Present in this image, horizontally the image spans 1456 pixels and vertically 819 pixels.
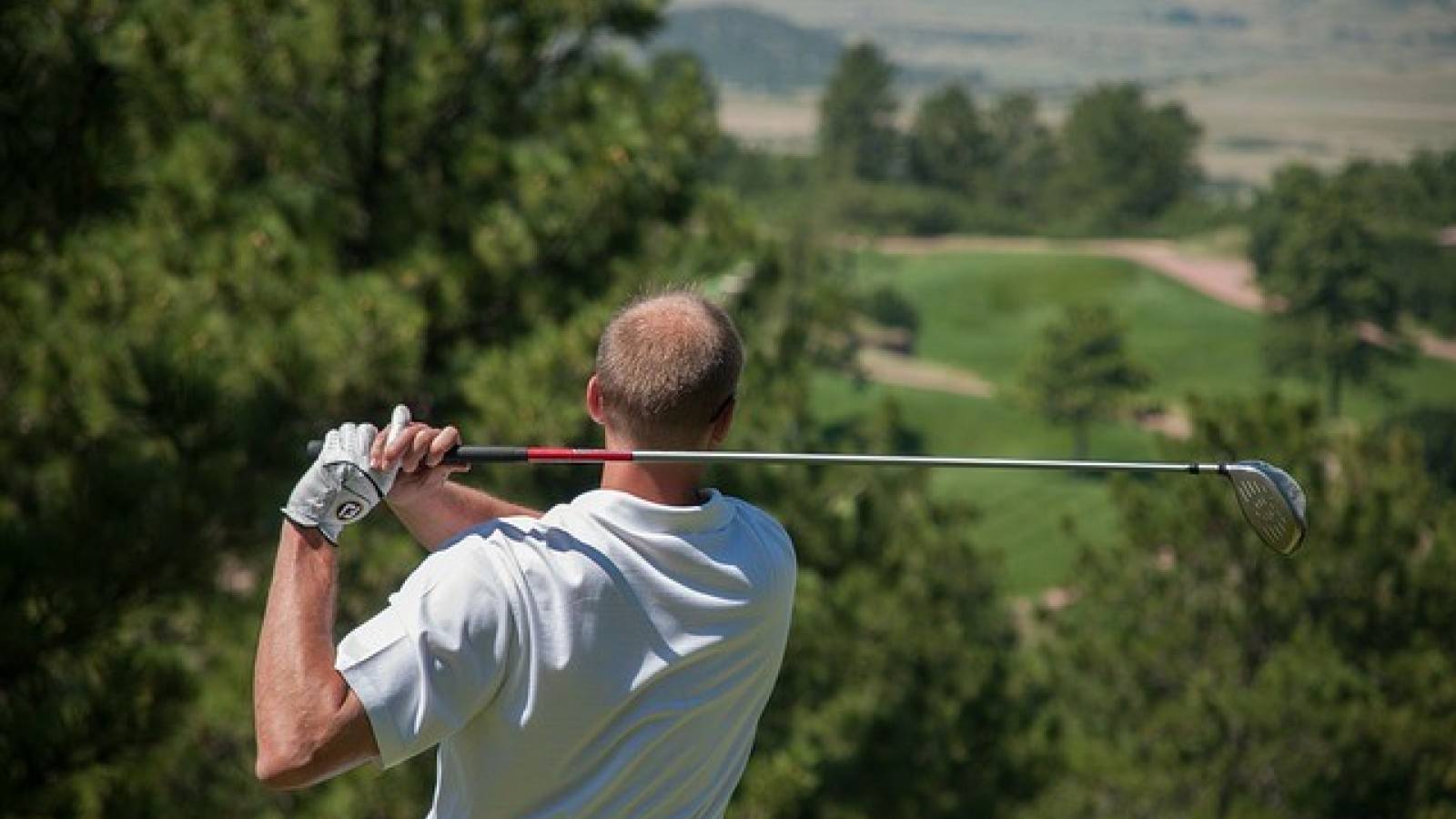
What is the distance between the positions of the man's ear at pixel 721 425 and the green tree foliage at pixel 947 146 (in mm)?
89778

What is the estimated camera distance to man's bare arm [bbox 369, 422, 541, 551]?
2.24 meters

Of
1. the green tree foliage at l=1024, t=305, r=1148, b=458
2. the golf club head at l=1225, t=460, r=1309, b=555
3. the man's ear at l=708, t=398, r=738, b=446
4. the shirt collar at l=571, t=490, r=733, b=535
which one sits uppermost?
the man's ear at l=708, t=398, r=738, b=446

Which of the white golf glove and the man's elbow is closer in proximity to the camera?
the man's elbow

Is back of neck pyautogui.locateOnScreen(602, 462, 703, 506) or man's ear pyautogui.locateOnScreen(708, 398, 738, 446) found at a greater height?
man's ear pyautogui.locateOnScreen(708, 398, 738, 446)

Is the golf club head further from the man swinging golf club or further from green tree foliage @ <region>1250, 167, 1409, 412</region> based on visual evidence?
green tree foliage @ <region>1250, 167, 1409, 412</region>

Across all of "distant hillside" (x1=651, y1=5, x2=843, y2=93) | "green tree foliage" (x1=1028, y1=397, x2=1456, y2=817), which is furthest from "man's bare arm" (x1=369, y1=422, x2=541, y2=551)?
"distant hillside" (x1=651, y1=5, x2=843, y2=93)

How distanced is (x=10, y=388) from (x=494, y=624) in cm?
470

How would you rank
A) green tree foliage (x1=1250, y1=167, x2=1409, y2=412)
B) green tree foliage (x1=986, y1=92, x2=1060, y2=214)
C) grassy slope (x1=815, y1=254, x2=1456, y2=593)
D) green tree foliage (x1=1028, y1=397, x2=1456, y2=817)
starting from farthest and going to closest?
1. green tree foliage (x1=986, y1=92, x2=1060, y2=214)
2. green tree foliage (x1=1250, y1=167, x2=1409, y2=412)
3. grassy slope (x1=815, y1=254, x2=1456, y2=593)
4. green tree foliage (x1=1028, y1=397, x2=1456, y2=817)

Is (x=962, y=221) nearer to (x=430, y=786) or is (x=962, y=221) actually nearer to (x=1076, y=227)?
(x=1076, y=227)

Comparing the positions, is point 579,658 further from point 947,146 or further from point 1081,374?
point 947,146

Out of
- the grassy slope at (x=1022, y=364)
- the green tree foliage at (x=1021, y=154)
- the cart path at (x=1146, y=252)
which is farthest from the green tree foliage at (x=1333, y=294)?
the green tree foliage at (x=1021, y=154)

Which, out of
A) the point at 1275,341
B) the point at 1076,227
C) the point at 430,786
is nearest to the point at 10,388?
the point at 430,786

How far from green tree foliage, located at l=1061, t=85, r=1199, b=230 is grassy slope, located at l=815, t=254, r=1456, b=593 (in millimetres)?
10001

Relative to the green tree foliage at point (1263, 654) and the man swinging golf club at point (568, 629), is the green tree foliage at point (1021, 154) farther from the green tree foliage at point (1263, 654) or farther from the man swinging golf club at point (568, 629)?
the man swinging golf club at point (568, 629)
